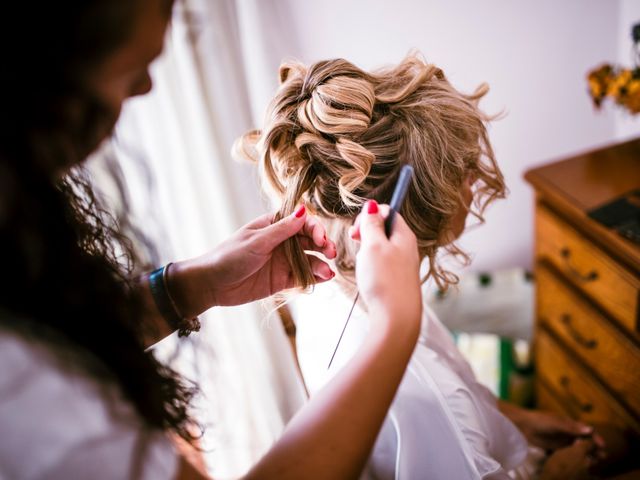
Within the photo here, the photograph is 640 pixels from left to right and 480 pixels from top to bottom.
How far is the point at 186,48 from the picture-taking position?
111 centimetres

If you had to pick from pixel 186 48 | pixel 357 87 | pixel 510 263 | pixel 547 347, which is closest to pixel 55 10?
pixel 357 87

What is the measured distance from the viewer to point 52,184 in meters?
0.44

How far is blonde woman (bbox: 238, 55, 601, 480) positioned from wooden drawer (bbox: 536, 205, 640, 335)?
37 cm

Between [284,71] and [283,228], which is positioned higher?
[284,71]

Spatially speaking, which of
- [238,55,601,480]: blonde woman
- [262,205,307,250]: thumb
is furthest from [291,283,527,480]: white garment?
[262,205,307,250]: thumb

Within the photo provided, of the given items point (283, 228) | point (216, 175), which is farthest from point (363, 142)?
point (216, 175)

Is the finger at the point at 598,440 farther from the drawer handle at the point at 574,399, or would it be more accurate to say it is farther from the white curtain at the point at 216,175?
the white curtain at the point at 216,175

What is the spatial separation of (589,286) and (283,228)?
76cm

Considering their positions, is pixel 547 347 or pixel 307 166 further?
pixel 547 347

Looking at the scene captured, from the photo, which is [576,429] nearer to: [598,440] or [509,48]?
[598,440]

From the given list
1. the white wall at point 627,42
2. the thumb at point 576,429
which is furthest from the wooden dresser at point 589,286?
the white wall at point 627,42

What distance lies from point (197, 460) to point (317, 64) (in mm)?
789

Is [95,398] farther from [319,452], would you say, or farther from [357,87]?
[357,87]

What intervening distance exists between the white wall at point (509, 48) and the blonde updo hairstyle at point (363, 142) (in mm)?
553
